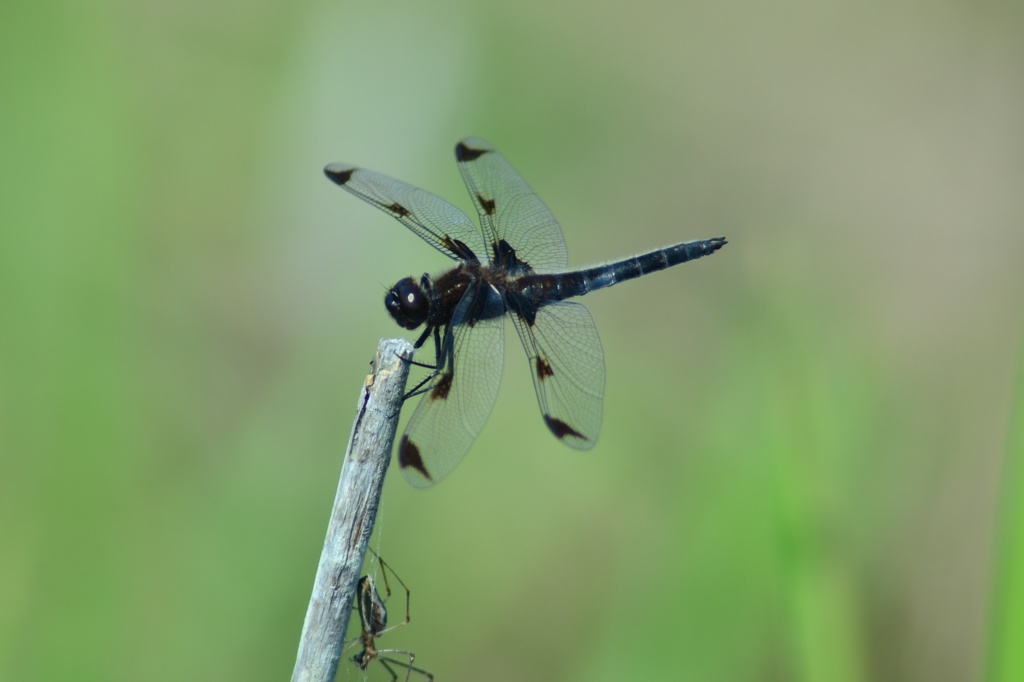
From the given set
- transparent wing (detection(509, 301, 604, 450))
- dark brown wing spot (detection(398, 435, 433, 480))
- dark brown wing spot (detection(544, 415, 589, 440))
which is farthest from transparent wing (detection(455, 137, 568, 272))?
dark brown wing spot (detection(398, 435, 433, 480))

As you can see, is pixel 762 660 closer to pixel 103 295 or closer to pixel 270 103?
pixel 103 295

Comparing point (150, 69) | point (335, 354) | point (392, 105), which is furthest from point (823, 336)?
point (150, 69)

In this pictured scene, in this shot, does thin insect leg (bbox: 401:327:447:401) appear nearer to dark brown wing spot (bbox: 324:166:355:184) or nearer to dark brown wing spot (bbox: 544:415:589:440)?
dark brown wing spot (bbox: 544:415:589:440)

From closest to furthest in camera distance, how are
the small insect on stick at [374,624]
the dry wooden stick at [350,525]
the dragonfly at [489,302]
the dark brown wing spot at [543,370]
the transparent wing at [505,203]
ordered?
the dry wooden stick at [350,525] < the small insect on stick at [374,624] < the dragonfly at [489,302] < the dark brown wing spot at [543,370] < the transparent wing at [505,203]

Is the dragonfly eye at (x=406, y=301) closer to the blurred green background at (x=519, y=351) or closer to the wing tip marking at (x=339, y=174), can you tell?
the wing tip marking at (x=339, y=174)

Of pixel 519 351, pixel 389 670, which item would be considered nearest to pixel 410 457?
pixel 389 670

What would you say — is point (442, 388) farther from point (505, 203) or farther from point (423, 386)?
point (505, 203)

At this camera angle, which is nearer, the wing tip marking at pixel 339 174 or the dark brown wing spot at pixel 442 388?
the dark brown wing spot at pixel 442 388

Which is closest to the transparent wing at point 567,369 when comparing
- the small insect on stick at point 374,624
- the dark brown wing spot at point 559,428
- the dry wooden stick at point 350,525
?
the dark brown wing spot at point 559,428
